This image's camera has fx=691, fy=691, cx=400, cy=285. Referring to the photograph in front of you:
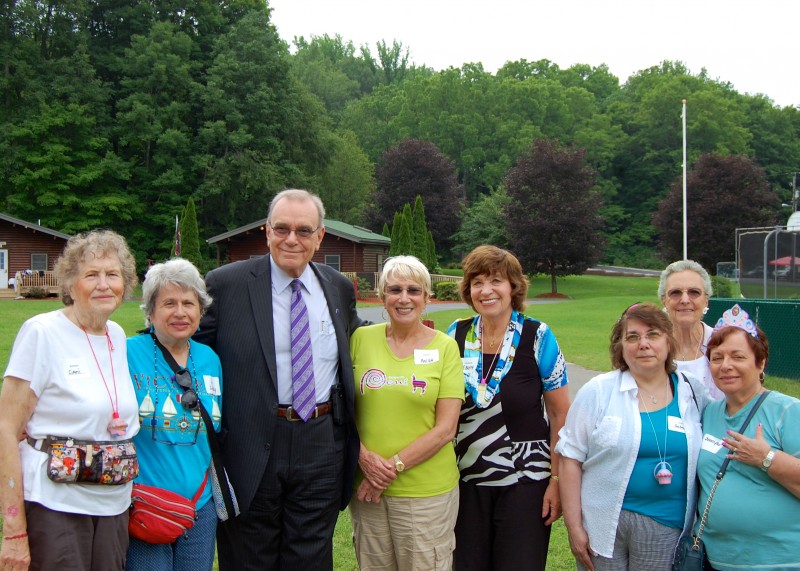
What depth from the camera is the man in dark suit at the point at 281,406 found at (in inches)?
134

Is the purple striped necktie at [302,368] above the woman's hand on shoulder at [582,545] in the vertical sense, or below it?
above

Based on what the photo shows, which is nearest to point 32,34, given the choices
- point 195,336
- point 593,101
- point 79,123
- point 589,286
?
point 79,123

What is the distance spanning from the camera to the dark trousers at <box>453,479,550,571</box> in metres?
3.54

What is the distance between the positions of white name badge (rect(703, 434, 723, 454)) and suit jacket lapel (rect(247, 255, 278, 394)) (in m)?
2.05

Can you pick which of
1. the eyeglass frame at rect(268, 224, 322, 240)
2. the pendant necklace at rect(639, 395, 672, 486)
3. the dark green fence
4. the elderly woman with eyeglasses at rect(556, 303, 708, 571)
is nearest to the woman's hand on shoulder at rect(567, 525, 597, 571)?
the elderly woman with eyeglasses at rect(556, 303, 708, 571)

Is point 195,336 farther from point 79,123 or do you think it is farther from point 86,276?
point 79,123

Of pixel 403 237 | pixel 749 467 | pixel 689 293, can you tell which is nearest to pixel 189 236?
pixel 403 237

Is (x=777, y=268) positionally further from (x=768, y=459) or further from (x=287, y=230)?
(x=287, y=230)

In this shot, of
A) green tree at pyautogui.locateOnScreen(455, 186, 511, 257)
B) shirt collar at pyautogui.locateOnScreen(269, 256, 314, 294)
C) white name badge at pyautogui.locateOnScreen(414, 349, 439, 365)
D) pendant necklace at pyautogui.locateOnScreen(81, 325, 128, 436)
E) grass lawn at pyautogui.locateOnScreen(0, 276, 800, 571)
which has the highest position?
green tree at pyautogui.locateOnScreen(455, 186, 511, 257)

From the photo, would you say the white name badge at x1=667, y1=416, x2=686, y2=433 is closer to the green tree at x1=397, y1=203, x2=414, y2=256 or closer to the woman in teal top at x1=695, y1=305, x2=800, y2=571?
the woman in teal top at x1=695, y1=305, x2=800, y2=571

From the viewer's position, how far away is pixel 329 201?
57.4 m

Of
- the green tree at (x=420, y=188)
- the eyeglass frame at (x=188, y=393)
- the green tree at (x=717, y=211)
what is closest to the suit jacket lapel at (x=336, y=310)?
the eyeglass frame at (x=188, y=393)

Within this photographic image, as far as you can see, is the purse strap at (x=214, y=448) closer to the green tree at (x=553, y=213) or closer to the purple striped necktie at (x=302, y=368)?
the purple striped necktie at (x=302, y=368)

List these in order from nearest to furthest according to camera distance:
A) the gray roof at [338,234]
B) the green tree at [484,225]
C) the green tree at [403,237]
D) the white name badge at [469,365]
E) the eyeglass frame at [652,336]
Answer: the eyeglass frame at [652,336] < the white name badge at [469,365] < the green tree at [403,237] < the gray roof at [338,234] < the green tree at [484,225]
